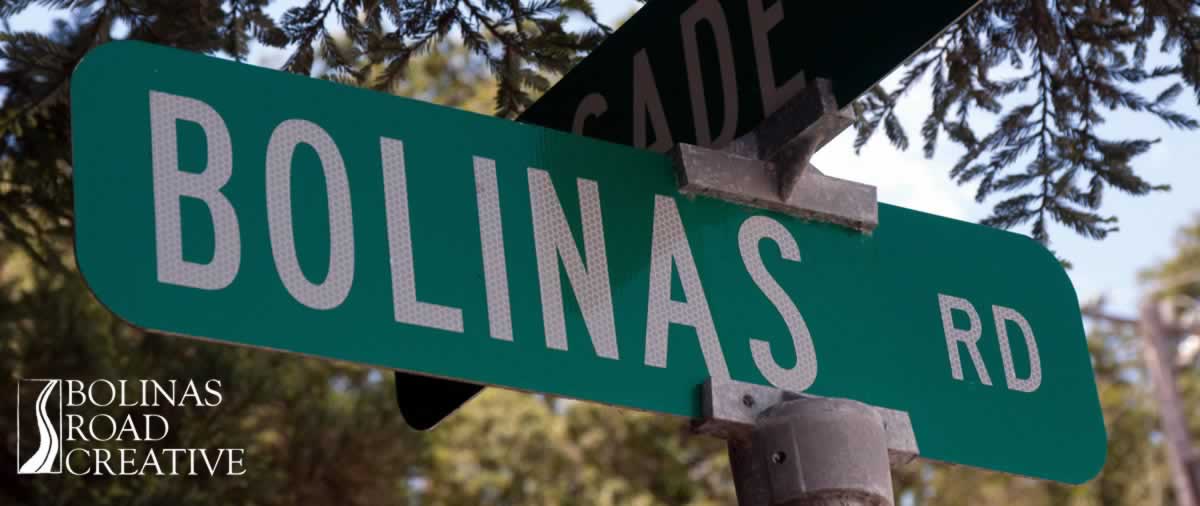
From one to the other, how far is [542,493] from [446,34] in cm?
1182

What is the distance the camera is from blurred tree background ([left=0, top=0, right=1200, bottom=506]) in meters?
3.72

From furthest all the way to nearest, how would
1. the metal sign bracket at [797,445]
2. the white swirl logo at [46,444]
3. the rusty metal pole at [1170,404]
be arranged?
the rusty metal pole at [1170,404]
the white swirl logo at [46,444]
the metal sign bracket at [797,445]

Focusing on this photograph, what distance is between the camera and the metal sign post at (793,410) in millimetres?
2188

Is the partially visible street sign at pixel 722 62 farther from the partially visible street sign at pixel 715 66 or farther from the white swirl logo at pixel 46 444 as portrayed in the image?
the white swirl logo at pixel 46 444

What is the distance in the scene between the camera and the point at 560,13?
12.1 ft

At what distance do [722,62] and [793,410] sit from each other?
556 millimetres

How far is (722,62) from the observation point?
2.51 metres

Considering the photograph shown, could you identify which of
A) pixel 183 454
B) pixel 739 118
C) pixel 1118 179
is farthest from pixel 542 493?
pixel 739 118

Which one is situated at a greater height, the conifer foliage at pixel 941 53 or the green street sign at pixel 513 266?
the conifer foliage at pixel 941 53

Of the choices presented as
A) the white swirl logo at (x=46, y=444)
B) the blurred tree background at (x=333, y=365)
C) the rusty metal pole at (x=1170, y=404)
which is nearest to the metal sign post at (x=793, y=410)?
the blurred tree background at (x=333, y=365)

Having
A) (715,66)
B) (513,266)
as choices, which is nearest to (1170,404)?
(715,66)

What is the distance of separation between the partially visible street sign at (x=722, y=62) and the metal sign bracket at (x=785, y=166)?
0.9 inches

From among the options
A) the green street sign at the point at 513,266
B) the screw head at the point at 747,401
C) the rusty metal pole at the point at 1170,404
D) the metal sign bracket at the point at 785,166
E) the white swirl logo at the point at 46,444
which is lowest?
the screw head at the point at 747,401

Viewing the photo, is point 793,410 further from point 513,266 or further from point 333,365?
point 333,365
